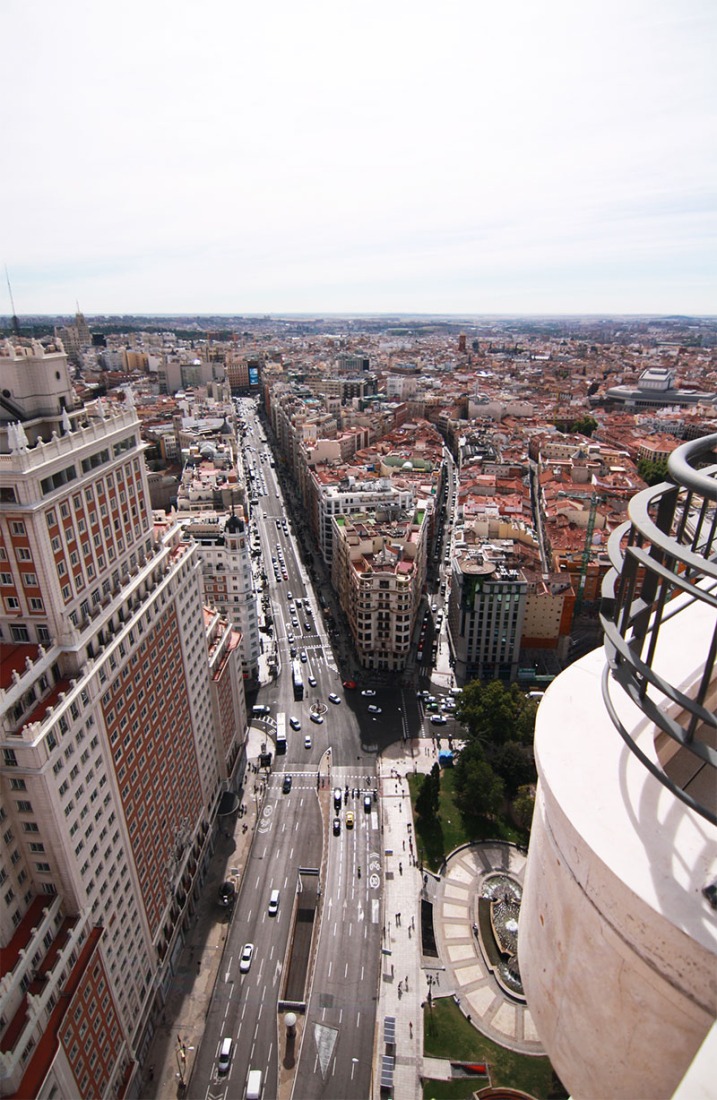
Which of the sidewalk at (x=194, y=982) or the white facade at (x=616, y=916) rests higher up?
the white facade at (x=616, y=916)

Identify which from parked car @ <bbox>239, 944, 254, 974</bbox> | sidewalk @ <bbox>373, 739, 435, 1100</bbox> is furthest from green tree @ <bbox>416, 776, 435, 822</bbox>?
parked car @ <bbox>239, 944, 254, 974</bbox>

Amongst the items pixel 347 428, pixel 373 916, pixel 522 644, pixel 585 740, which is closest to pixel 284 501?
pixel 347 428

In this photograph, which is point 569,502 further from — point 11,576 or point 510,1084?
point 11,576

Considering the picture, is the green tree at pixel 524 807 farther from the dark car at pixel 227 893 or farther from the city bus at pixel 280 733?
the dark car at pixel 227 893

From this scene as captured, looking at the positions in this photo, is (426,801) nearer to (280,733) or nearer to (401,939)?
(401,939)

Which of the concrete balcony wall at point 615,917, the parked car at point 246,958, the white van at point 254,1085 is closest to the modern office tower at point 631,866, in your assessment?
the concrete balcony wall at point 615,917

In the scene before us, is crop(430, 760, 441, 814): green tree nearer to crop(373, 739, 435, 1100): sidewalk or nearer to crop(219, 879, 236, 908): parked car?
crop(373, 739, 435, 1100): sidewalk
